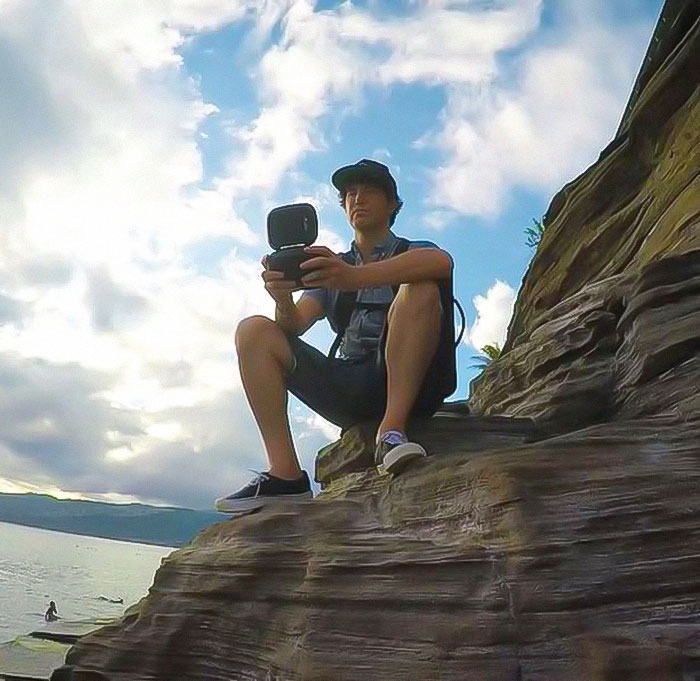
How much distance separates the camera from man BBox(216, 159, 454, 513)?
573 centimetres

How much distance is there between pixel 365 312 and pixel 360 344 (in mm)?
314

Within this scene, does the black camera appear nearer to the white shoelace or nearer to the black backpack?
the black backpack

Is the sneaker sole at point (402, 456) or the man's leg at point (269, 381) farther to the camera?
the man's leg at point (269, 381)

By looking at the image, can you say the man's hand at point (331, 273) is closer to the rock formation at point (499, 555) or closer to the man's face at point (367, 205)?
the man's face at point (367, 205)

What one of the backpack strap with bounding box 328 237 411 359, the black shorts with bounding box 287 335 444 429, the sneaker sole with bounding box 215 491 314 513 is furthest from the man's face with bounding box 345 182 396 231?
the sneaker sole with bounding box 215 491 314 513

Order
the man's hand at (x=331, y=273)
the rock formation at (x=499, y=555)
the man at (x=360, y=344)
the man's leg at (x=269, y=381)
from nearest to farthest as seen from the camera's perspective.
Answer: the rock formation at (x=499, y=555) → the man's hand at (x=331, y=273) → the man at (x=360, y=344) → the man's leg at (x=269, y=381)

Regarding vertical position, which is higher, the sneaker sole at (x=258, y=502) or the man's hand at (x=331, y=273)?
the man's hand at (x=331, y=273)

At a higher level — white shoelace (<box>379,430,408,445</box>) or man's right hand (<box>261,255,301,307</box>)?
man's right hand (<box>261,255,301,307</box>)

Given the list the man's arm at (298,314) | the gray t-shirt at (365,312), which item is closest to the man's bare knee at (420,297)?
the gray t-shirt at (365,312)

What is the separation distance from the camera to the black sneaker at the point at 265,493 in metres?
6.06

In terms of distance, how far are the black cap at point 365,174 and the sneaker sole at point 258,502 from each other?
7.94 ft

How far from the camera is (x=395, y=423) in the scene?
19.2ft

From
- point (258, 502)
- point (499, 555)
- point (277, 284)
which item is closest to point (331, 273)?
point (277, 284)

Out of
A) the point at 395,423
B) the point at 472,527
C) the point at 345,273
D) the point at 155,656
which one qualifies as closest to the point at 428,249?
the point at 345,273
